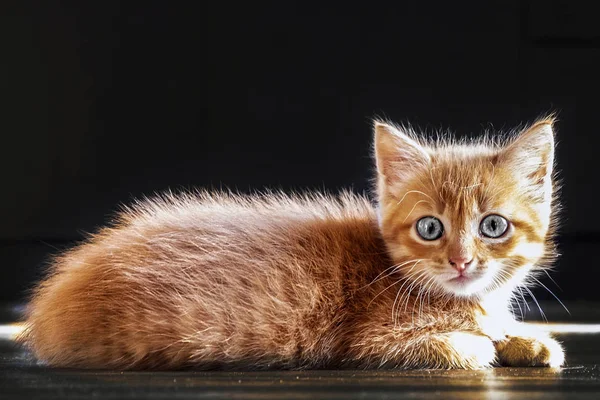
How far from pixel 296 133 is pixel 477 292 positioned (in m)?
1.46

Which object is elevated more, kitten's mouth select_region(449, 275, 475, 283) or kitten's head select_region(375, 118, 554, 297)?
kitten's head select_region(375, 118, 554, 297)

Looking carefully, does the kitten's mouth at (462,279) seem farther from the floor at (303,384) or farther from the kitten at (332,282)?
the floor at (303,384)

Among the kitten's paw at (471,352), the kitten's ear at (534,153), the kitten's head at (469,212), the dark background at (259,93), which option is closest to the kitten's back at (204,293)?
the kitten's head at (469,212)

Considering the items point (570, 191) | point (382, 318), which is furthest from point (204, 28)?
point (382, 318)

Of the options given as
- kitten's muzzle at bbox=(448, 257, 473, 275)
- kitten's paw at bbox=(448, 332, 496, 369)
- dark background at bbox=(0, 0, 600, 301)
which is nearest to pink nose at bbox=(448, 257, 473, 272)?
kitten's muzzle at bbox=(448, 257, 473, 275)

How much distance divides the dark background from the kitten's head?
1.24 metres

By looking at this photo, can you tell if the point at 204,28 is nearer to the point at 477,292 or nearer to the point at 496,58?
the point at 496,58

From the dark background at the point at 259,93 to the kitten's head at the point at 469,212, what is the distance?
1.24 meters

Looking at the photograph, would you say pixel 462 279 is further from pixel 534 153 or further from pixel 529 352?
pixel 534 153

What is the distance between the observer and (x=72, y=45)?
3.10 meters

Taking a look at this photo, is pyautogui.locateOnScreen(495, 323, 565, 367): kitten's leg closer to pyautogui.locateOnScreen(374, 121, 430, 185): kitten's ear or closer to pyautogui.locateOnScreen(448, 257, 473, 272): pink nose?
pyautogui.locateOnScreen(448, 257, 473, 272): pink nose

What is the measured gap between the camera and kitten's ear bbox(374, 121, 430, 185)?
1.83m

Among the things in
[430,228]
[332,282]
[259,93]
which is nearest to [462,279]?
[430,228]

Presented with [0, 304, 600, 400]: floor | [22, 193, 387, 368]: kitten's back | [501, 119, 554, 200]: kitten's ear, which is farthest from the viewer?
[501, 119, 554, 200]: kitten's ear
